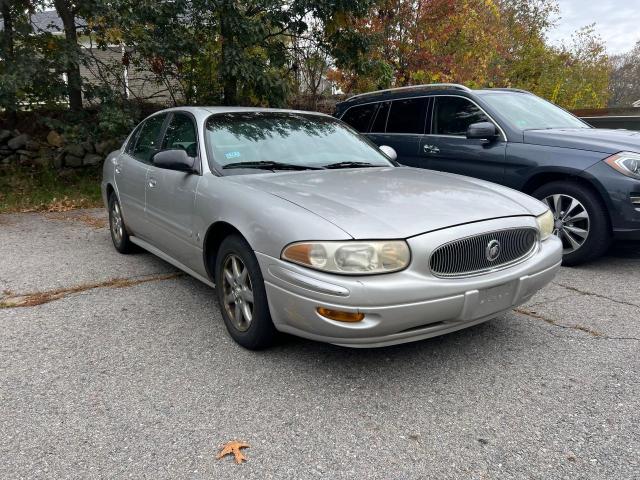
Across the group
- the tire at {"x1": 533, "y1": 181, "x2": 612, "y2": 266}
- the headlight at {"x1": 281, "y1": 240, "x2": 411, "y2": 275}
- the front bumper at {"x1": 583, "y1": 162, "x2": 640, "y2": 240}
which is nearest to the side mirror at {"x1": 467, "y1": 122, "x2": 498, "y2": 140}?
the tire at {"x1": 533, "y1": 181, "x2": 612, "y2": 266}

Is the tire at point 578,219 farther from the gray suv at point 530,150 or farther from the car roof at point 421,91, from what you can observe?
the car roof at point 421,91

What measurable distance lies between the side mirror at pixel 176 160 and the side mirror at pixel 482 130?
3173 mm

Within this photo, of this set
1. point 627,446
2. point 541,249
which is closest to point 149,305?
point 541,249

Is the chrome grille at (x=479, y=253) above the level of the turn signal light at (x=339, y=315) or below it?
above

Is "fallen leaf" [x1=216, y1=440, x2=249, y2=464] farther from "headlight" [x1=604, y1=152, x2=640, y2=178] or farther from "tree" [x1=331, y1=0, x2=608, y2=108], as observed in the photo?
"tree" [x1=331, y1=0, x2=608, y2=108]

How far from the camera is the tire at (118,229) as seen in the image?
5.29m

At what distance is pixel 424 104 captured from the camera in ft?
21.0

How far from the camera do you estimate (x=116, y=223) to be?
5.49 m

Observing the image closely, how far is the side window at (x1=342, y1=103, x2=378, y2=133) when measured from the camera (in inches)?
282

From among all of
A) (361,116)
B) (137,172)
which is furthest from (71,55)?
(361,116)

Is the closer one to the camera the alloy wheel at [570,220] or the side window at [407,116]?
the alloy wheel at [570,220]

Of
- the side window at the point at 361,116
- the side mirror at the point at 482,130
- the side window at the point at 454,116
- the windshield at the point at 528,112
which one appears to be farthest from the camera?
the side window at the point at 361,116

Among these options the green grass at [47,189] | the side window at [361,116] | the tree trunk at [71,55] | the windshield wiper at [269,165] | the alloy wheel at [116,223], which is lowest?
the green grass at [47,189]

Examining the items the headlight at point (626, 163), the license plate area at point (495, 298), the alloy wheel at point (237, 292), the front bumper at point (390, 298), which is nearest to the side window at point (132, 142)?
the alloy wheel at point (237, 292)
